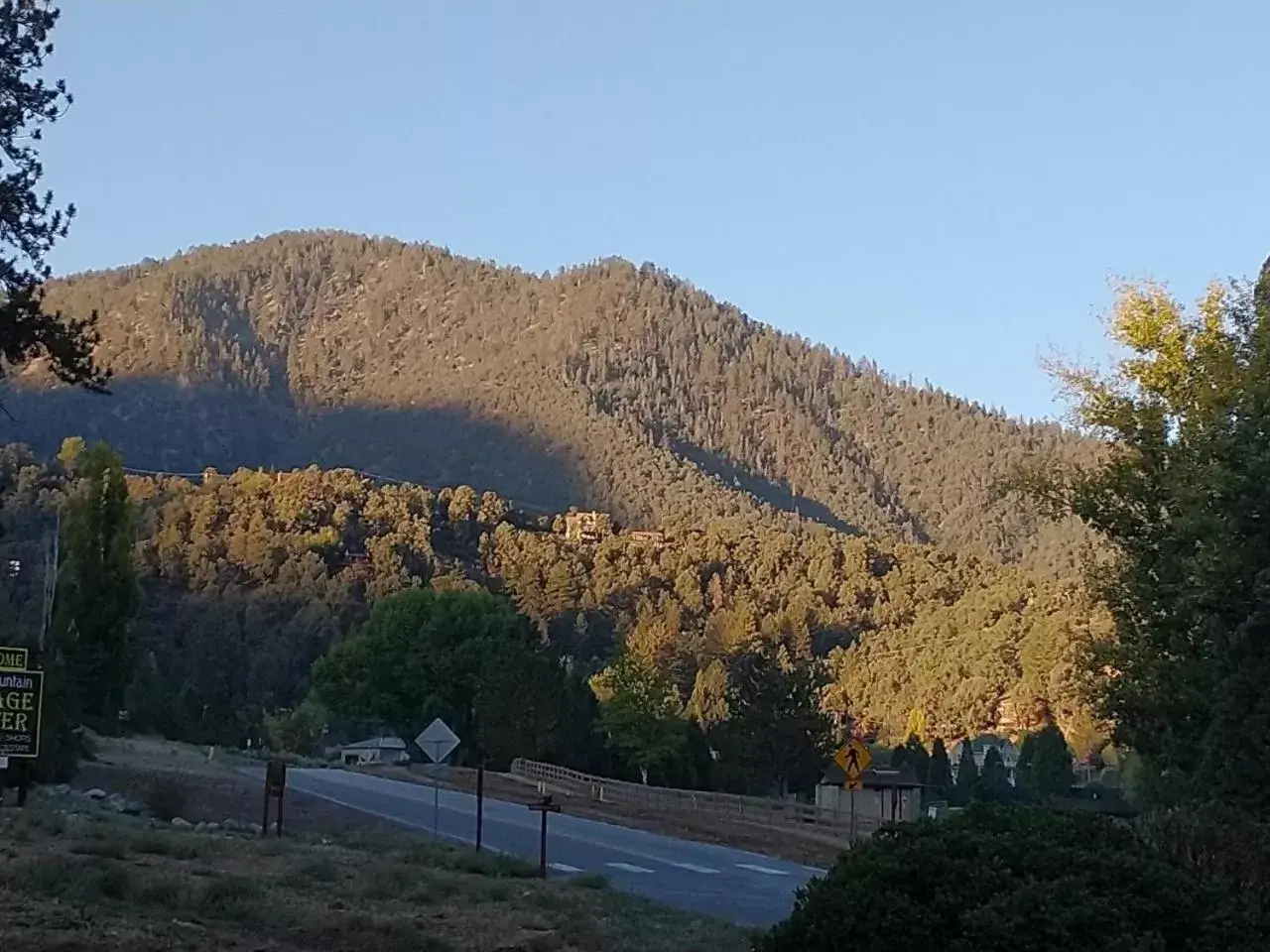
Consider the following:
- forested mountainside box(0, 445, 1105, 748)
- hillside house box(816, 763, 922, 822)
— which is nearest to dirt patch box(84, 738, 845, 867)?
hillside house box(816, 763, 922, 822)

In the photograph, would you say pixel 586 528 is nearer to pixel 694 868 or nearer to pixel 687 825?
pixel 687 825

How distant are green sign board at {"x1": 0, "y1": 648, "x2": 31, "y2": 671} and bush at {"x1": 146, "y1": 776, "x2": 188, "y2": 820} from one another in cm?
747

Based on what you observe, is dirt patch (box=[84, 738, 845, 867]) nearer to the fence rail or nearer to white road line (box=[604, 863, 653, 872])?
the fence rail

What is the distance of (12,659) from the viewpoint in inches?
808

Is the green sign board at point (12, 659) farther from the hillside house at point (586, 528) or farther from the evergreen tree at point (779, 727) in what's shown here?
the hillside house at point (586, 528)

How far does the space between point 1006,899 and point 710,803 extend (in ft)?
131

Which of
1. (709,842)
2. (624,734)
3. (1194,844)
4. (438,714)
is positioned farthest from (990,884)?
(438,714)

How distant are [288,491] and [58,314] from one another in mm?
135002

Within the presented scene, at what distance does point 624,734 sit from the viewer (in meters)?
67.1

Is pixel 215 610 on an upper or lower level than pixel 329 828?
upper

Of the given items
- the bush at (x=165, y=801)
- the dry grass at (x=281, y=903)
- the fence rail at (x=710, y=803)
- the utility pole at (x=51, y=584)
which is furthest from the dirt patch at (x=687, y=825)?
the dry grass at (x=281, y=903)

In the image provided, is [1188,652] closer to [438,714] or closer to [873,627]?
[438,714]

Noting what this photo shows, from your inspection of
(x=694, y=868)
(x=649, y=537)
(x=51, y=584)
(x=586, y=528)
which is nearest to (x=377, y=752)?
(x=51, y=584)

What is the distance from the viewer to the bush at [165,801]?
92.2 feet
